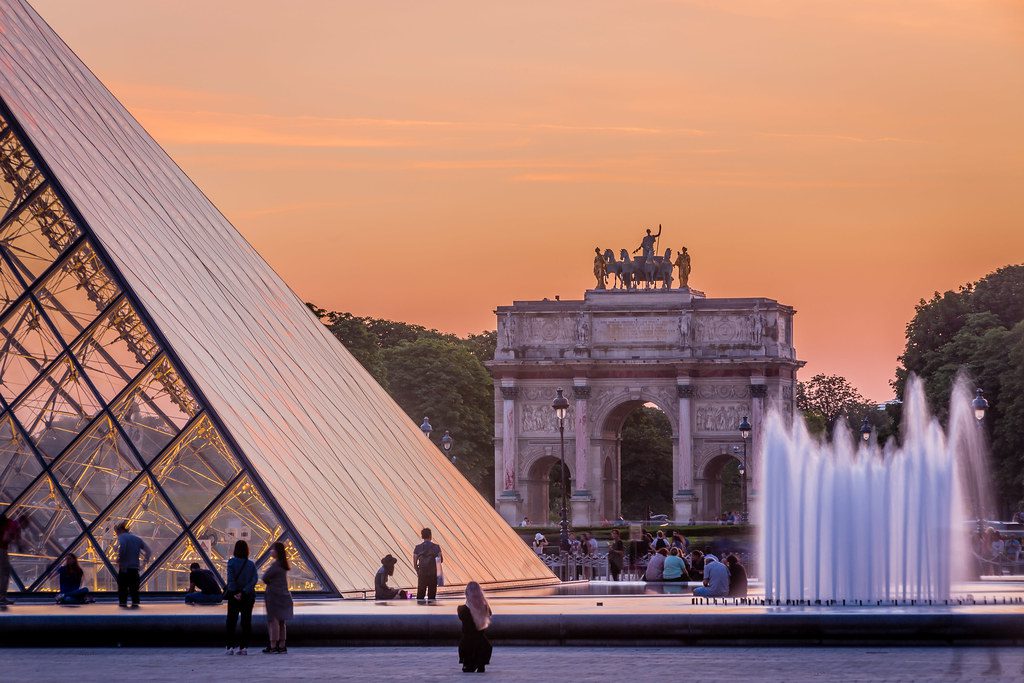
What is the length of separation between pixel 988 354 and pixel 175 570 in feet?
216

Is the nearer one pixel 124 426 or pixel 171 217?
pixel 124 426

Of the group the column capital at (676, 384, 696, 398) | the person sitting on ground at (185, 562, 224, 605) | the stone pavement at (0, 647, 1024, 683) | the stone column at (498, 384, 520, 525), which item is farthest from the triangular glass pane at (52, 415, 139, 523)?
the column capital at (676, 384, 696, 398)

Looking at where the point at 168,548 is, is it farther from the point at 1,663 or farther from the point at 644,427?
the point at 644,427

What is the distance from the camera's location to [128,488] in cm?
2498

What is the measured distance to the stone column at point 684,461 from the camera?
338 feet

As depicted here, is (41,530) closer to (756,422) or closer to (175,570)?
(175,570)

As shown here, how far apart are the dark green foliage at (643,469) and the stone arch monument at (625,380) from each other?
731 inches

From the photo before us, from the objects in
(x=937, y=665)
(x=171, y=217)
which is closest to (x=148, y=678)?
(x=937, y=665)

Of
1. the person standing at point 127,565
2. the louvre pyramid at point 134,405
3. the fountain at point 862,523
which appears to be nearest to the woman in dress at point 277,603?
the person standing at point 127,565

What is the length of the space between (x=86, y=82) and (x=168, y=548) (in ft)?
29.8

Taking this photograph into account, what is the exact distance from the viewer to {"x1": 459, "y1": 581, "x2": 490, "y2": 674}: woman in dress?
18375 mm

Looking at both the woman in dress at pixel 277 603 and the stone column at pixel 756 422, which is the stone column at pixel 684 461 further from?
the woman in dress at pixel 277 603

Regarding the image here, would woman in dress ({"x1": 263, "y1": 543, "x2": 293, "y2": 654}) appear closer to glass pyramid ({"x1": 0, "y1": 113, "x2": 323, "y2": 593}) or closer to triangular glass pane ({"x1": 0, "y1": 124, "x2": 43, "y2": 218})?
glass pyramid ({"x1": 0, "y1": 113, "x2": 323, "y2": 593})

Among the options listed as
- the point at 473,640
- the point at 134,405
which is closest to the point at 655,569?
the point at 134,405
